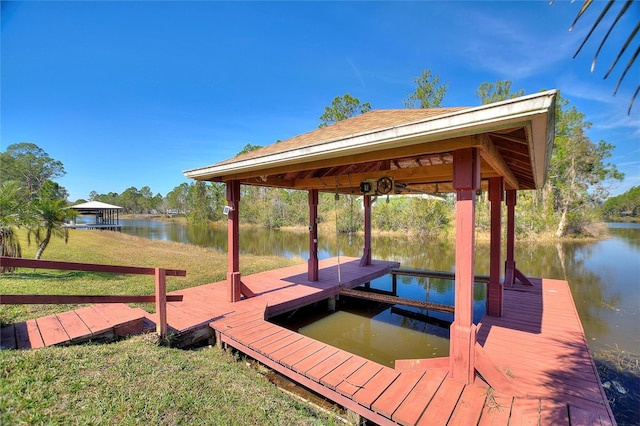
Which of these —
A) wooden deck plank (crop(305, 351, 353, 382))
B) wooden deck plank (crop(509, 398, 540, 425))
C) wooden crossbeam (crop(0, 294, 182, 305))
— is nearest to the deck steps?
wooden crossbeam (crop(0, 294, 182, 305))

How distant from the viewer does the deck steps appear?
295cm

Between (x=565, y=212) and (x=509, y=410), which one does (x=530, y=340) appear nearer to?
(x=509, y=410)

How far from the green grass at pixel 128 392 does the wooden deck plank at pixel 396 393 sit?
1.60 feet

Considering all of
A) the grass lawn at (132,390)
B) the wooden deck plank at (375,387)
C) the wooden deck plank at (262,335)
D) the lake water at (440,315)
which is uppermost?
the grass lawn at (132,390)

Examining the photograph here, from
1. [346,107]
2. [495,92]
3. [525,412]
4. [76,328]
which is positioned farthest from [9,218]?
[495,92]

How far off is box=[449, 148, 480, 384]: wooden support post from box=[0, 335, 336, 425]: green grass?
4.47 ft

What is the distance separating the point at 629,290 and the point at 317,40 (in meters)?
11.8

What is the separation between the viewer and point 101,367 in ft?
7.86

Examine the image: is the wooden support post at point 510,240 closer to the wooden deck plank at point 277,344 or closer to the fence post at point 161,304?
the wooden deck plank at point 277,344

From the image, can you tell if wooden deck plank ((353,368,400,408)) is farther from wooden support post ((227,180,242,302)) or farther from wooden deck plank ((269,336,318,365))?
wooden support post ((227,180,242,302))

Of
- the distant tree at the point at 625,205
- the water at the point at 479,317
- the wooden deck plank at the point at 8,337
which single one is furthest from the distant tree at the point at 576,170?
the distant tree at the point at 625,205

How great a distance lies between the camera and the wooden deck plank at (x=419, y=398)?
2.30 metres

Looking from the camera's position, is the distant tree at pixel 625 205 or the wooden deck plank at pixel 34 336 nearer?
the wooden deck plank at pixel 34 336

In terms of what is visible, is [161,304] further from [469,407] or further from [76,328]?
[469,407]
